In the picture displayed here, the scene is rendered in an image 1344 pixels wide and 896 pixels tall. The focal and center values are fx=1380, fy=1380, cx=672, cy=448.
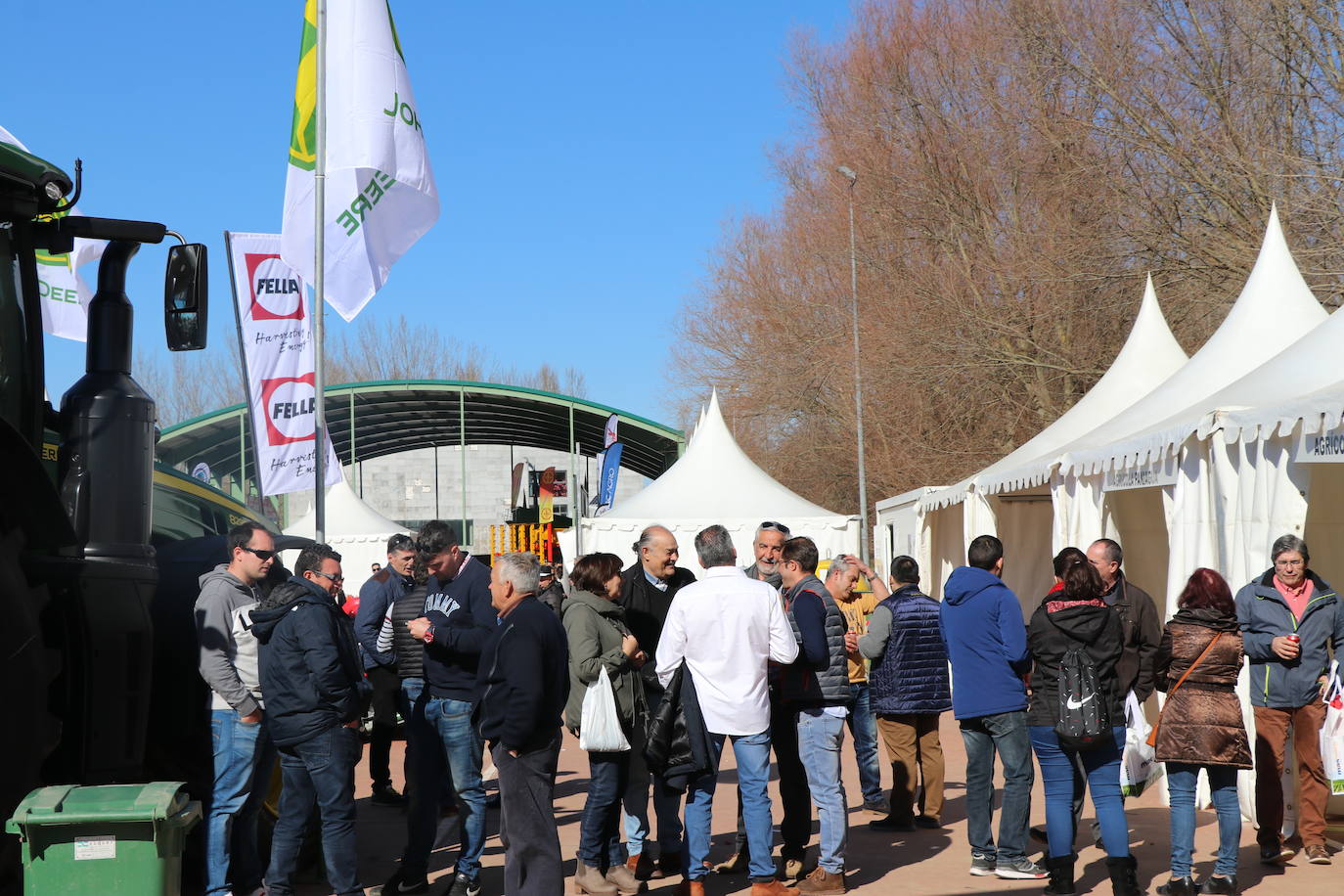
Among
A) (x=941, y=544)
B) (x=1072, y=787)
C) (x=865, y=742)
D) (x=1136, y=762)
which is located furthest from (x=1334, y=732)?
(x=941, y=544)

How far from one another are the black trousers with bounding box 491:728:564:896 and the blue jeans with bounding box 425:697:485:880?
0.75 metres

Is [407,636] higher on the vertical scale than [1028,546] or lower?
lower

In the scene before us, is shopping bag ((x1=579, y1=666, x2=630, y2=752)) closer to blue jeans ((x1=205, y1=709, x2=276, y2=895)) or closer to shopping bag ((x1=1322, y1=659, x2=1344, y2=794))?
blue jeans ((x1=205, y1=709, x2=276, y2=895))

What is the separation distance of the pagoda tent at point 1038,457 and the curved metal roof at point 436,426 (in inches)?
975

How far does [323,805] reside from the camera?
636cm

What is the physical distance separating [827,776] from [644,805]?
3.42ft

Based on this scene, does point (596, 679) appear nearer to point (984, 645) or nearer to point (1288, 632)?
point (984, 645)

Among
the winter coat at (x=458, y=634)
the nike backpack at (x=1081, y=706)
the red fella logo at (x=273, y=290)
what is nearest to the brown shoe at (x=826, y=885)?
the nike backpack at (x=1081, y=706)

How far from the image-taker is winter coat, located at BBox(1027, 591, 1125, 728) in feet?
21.7

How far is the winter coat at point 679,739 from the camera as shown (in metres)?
6.79

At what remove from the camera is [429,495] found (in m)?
70.9

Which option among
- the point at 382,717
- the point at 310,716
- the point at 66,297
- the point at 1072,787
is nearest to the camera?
the point at 310,716

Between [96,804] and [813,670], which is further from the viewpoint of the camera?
[813,670]

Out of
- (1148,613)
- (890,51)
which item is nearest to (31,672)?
(1148,613)
